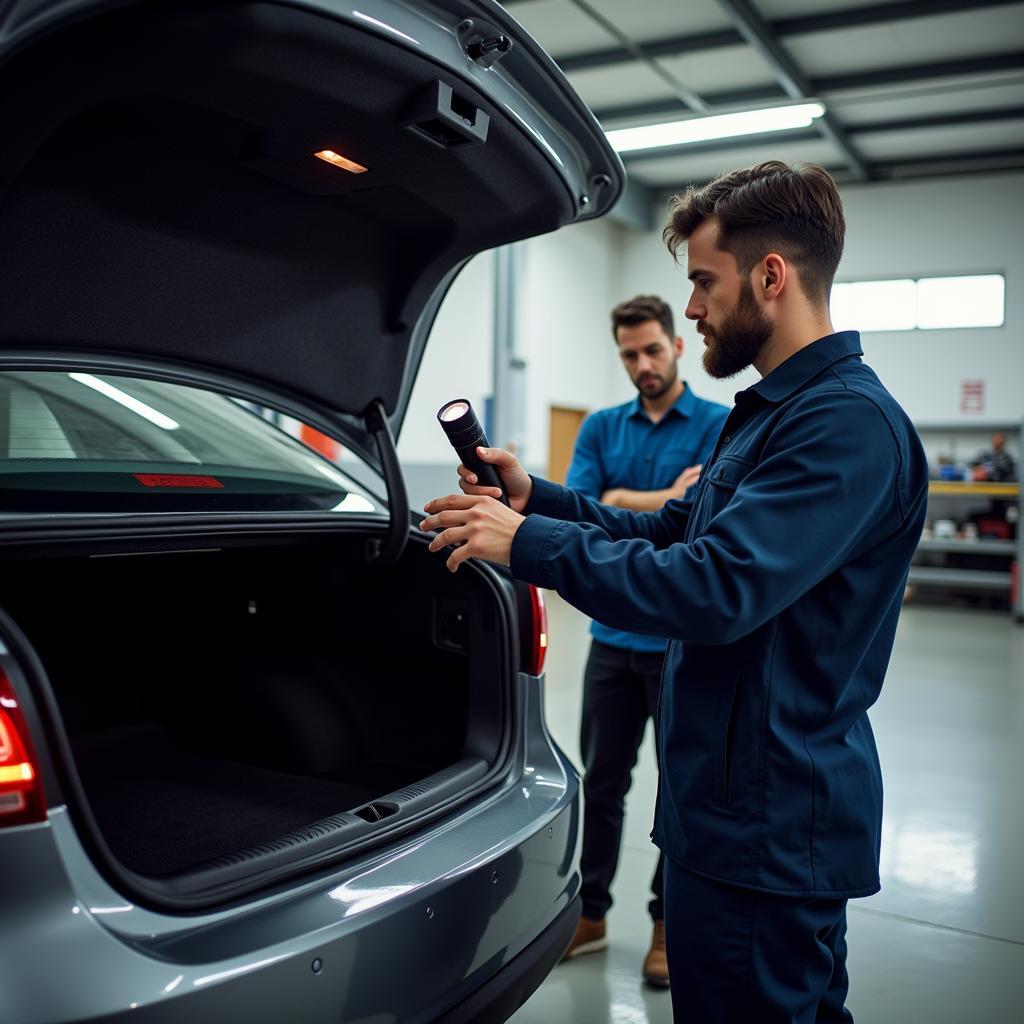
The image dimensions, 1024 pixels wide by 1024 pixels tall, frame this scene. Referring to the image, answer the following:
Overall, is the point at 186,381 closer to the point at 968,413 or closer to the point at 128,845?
the point at 128,845

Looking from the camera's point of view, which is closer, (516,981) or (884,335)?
(516,981)

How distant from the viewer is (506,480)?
5.23 feet

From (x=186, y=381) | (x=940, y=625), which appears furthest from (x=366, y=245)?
(x=940, y=625)

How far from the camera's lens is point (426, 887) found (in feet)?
4.19

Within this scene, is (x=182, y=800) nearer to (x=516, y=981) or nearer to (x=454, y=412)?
(x=516, y=981)

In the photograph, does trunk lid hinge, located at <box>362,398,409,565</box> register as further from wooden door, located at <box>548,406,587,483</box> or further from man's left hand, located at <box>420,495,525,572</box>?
wooden door, located at <box>548,406,587,483</box>

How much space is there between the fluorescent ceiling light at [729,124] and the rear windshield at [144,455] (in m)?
5.51

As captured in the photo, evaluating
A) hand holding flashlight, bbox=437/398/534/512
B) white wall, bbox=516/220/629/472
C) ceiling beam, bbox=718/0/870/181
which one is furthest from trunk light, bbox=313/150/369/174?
white wall, bbox=516/220/629/472

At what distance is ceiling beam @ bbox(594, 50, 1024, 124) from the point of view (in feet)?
25.1

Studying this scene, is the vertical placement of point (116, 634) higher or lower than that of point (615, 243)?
lower

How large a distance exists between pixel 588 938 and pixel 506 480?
1.32 meters

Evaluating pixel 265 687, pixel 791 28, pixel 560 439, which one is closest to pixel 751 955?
pixel 265 687

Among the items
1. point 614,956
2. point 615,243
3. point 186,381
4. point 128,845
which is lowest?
point 614,956

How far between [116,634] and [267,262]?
127cm
